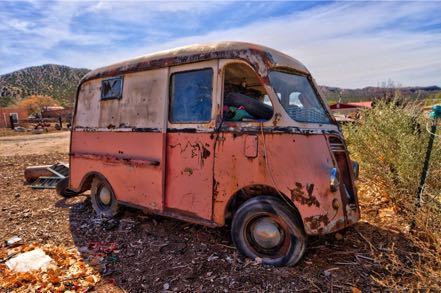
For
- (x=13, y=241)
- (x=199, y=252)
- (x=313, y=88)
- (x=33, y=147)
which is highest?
(x=313, y=88)

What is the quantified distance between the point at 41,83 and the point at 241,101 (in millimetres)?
85634

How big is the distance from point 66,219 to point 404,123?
581cm

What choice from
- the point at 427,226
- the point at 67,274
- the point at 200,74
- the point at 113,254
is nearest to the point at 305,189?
the point at 427,226

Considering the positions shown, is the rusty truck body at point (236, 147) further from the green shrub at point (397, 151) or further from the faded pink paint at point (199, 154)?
the green shrub at point (397, 151)

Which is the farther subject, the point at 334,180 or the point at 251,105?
the point at 251,105

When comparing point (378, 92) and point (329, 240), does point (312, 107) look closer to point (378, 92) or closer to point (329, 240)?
point (329, 240)

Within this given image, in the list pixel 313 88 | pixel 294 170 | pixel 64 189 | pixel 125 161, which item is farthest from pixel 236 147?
pixel 64 189

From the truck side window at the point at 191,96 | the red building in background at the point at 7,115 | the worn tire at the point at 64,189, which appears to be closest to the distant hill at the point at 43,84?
the red building in background at the point at 7,115

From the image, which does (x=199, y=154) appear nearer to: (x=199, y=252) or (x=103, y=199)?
(x=199, y=252)

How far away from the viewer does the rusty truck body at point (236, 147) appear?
3385mm

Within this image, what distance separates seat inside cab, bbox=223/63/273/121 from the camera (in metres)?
3.71

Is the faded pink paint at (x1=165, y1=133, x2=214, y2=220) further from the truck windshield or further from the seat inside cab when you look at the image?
the truck windshield

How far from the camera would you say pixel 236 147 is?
11.9 feet

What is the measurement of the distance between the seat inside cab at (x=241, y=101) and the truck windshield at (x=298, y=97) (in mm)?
177
